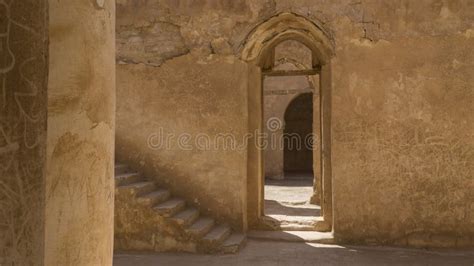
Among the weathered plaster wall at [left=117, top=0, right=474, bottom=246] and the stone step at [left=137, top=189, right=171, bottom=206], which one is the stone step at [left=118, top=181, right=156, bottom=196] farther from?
the weathered plaster wall at [left=117, top=0, right=474, bottom=246]

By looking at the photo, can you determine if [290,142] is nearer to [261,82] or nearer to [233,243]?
[261,82]

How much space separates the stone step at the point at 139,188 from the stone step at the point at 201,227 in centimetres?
92

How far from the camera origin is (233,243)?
632cm

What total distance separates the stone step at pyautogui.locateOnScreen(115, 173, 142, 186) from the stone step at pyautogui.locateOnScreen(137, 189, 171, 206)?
383mm

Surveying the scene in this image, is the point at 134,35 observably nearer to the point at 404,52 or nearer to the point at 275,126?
the point at 404,52

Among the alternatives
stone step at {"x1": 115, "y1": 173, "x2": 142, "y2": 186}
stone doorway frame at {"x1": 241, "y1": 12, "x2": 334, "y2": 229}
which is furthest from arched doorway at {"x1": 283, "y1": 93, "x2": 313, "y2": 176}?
stone step at {"x1": 115, "y1": 173, "x2": 142, "y2": 186}

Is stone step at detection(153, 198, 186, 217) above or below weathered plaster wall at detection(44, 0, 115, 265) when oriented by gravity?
below

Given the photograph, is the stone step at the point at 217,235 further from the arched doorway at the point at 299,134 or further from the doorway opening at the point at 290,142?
the arched doorway at the point at 299,134

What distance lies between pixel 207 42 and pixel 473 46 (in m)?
4.16

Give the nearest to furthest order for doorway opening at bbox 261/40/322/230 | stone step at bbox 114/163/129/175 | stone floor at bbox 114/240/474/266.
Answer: stone floor at bbox 114/240/474/266, stone step at bbox 114/163/129/175, doorway opening at bbox 261/40/322/230

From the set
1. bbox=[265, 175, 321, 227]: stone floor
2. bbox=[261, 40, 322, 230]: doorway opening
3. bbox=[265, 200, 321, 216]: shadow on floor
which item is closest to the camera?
bbox=[265, 175, 321, 227]: stone floor

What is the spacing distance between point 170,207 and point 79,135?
426cm

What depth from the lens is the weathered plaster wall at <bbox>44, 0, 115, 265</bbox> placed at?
2.09 m

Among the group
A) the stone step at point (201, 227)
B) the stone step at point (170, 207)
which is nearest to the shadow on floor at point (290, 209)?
the stone step at point (201, 227)
